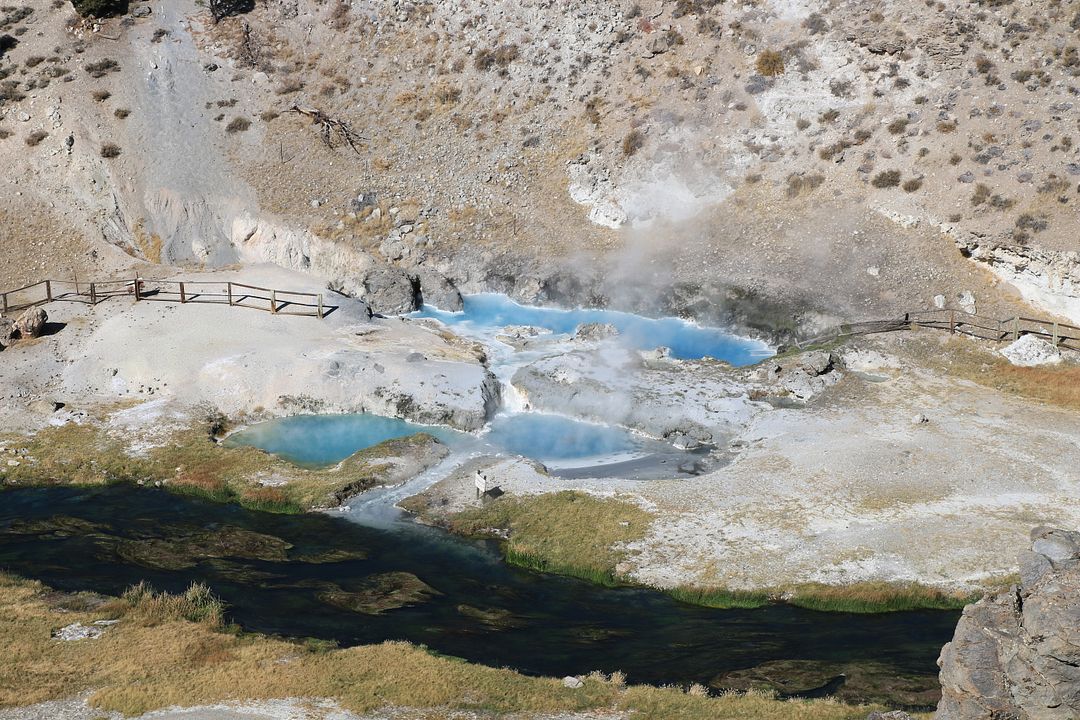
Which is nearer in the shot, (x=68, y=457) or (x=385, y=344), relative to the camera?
(x=68, y=457)

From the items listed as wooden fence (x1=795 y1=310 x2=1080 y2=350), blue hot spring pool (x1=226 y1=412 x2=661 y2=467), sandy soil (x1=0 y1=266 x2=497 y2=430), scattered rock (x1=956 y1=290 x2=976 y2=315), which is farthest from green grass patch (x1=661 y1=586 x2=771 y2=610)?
scattered rock (x1=956 y1=290 x2=976 y2=315)

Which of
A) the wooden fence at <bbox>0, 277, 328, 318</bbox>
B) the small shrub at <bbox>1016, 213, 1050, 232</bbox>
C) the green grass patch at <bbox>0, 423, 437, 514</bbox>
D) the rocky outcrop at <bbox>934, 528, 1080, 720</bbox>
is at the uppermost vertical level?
the small shrub at <bbox>1016, 213, 1050, 232</bbox>

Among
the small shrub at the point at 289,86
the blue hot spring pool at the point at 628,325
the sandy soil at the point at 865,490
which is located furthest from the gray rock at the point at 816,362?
Answer: the small shrub at the point at 289,86

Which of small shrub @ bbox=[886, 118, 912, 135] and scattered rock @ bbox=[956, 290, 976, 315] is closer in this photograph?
scattered rock @ bbox=[956, 290, 976, 315]

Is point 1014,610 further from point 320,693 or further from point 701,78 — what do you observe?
point 701,78

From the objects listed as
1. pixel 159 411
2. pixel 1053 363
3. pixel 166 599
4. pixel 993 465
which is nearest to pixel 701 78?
pixel 1053 363

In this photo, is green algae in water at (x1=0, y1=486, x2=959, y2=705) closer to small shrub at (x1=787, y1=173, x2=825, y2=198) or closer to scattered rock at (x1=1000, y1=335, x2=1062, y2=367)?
scattered rock at (x1=1000, y1=335, x2=1062, y2=367)
